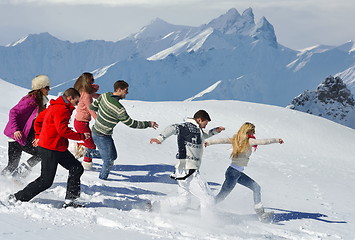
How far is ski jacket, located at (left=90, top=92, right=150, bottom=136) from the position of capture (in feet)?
21.5

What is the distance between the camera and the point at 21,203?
510cm

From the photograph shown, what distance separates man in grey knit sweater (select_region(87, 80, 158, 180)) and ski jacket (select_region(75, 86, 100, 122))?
0.25 m

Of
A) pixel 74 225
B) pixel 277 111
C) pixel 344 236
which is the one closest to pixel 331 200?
pixel 344 236

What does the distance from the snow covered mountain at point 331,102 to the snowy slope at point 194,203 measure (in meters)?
46.8

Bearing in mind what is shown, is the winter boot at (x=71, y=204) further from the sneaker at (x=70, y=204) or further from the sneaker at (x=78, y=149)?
the sneaker at (x=78, y=149)

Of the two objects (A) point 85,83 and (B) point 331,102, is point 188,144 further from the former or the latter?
(B) point 331,102

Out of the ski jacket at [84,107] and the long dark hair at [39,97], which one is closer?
the long dark hair at [39,97]

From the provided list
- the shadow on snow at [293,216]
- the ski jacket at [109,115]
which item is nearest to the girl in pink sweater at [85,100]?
the ski jacket at [109,115]

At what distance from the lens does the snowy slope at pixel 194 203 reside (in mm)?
4816

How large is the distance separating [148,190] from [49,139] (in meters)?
2.43

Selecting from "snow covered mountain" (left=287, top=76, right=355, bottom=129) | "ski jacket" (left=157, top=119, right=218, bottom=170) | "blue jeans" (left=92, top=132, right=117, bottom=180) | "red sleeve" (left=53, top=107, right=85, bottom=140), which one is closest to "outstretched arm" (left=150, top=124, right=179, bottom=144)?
"ski jacket" (left=157, top=119, right=218, bottom=170)

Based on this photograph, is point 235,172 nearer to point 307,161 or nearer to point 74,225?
point 74,225

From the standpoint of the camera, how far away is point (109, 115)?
265 inches

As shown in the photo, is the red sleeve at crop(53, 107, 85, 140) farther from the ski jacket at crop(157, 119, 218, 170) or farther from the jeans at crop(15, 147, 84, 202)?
the ski jacket at crop(157, 119, 218, 170)
